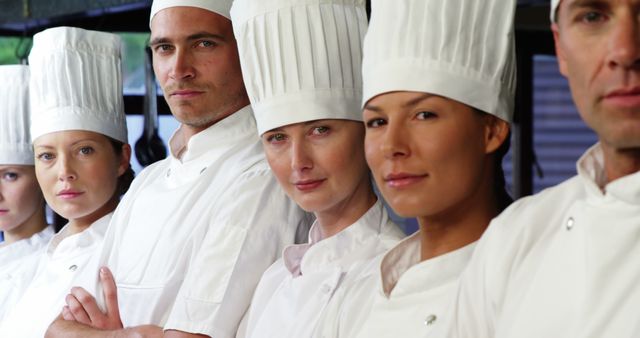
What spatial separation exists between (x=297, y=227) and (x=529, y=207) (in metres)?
0.94

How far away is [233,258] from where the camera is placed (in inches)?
92.8

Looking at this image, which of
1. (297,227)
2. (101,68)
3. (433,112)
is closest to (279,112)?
(297,227)

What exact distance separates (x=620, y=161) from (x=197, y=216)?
1.26 metres

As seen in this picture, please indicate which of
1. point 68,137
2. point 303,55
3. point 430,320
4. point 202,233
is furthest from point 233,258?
point 68,137

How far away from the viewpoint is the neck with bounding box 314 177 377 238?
7.49 feet

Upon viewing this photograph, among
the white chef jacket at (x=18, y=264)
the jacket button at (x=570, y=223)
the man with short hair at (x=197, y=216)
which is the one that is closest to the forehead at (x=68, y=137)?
the man with short hair at (x=197, y=216)

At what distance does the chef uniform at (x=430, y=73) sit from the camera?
184 centimetres

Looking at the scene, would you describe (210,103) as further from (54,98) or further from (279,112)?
(54,98)

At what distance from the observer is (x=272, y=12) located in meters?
2.34

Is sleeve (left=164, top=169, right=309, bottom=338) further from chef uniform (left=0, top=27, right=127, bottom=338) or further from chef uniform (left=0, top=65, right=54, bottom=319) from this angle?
chef uniform (left=0, top=65, right=54, bottom=319)

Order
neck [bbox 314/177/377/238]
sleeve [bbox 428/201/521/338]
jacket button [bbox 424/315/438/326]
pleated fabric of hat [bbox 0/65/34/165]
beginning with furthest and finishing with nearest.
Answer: pleated fabric of hat [bbox 0/65/34/165] < neck [bbox 314/177/377/238] < jacket button [bbox 424/315/438/326] < sleeve [bbox 428/201/521/338]

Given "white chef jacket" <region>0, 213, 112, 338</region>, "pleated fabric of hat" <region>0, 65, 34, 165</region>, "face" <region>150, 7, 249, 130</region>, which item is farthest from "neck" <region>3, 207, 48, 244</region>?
"face" <region>150, 7, 249, 130</region>

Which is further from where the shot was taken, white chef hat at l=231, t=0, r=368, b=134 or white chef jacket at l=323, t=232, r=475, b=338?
white chef hat at l=231, t=0, r=368, b=134

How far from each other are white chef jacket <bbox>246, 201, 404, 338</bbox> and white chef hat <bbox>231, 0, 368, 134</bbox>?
23 cm
